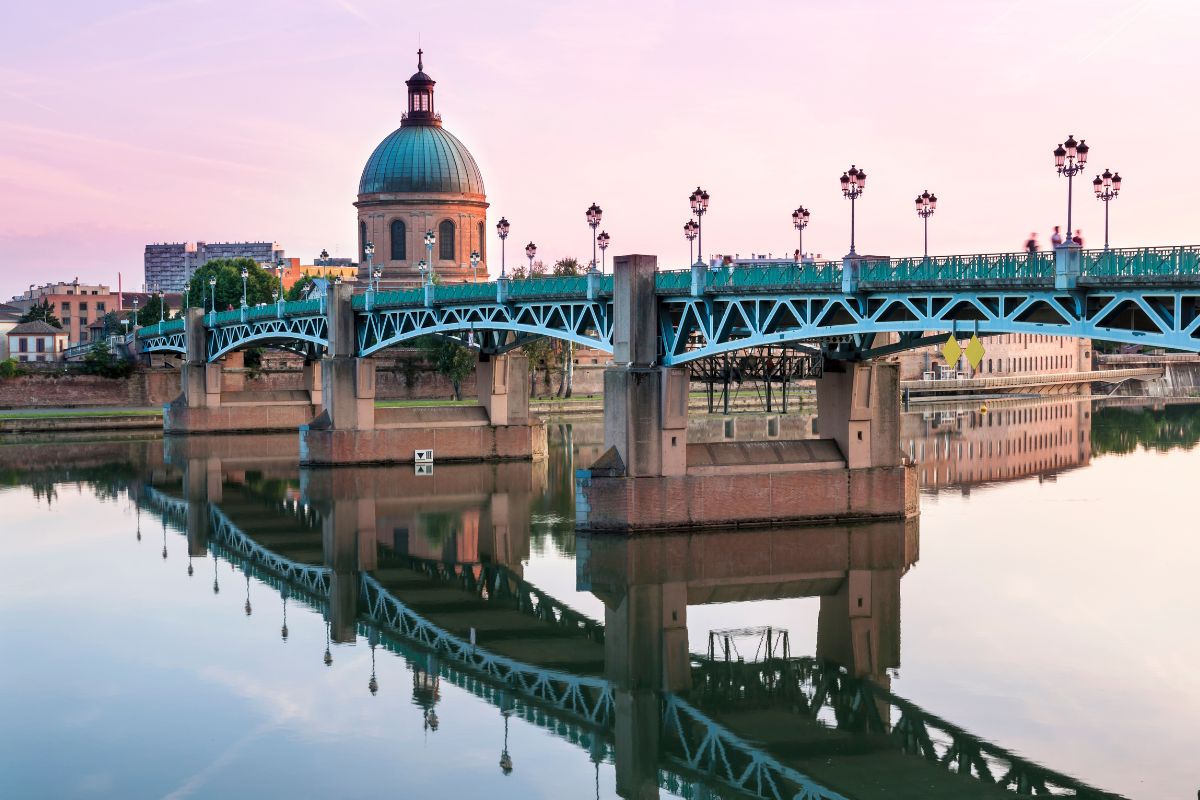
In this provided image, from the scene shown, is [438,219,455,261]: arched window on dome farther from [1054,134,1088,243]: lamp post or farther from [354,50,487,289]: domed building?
[1054,134,1088,243]: lamp post

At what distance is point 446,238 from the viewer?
4569 inches

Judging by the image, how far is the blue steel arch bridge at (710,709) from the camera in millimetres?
24938

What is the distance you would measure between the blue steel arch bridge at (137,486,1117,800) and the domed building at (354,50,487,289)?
75.3 metres

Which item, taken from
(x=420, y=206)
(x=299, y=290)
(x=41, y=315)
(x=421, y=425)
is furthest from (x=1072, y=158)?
(x=41, y=315)

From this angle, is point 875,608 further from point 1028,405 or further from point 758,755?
point 1028,405

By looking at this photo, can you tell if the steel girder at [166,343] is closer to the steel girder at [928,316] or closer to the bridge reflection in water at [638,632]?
the bridge reflection in water at [638,632]

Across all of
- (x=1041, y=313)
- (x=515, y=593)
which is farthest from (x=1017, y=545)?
(x=515, y=593)

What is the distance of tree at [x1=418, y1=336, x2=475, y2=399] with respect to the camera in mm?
104000

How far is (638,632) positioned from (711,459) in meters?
11.8

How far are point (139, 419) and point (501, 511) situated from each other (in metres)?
52.7

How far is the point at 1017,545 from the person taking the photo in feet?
151

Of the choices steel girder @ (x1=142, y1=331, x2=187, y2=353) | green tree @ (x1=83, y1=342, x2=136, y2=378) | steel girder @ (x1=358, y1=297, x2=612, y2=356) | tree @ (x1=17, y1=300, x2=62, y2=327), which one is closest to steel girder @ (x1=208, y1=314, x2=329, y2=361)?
steel girder @ (x1=358, y1=297, x2=612, y2=356)

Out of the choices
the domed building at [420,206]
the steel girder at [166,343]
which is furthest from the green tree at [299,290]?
the steel girder at [166,343]

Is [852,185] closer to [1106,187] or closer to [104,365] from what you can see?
[1106,187]
